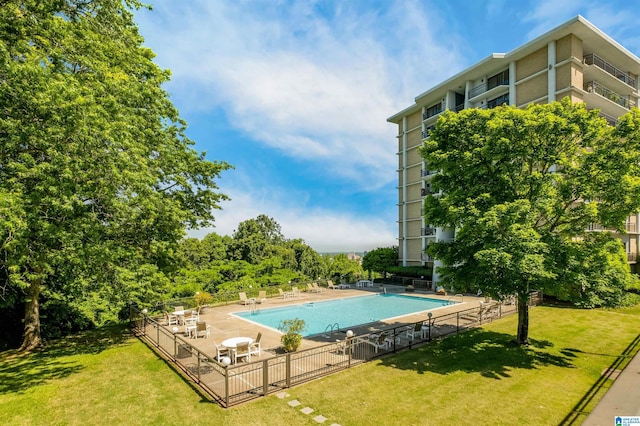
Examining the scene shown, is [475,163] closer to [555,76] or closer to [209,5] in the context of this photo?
[209,5]

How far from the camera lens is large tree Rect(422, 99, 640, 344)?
10.2 metres

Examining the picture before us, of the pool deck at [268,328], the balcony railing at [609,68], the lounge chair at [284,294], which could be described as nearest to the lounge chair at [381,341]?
the pool deck at [268,328]

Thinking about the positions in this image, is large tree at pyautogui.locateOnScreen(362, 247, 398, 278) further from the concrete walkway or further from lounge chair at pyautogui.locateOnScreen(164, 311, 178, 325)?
the concrete walkway

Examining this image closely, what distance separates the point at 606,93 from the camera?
1086 inches

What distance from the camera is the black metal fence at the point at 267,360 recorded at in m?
8.75

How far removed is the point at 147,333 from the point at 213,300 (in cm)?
790

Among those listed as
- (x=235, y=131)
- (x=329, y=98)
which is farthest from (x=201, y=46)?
(x=235, y=131)

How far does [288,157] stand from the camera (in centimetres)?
5472

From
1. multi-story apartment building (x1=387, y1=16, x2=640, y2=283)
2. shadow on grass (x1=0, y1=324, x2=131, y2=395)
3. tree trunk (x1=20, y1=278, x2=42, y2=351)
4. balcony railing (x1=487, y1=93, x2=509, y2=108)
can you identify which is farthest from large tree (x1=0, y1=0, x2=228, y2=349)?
balcony railing (x1=487, y1=93, x2=509, y2=108)

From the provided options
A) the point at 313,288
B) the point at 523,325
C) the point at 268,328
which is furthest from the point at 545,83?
the point at 268,328

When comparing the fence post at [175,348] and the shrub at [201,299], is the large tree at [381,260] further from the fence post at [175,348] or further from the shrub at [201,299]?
the fence post at [175,348]

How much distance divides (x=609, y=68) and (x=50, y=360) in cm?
4294

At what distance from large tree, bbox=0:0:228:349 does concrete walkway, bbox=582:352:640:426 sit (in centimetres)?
1304

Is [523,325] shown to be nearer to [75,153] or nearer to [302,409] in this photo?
[302,409]
